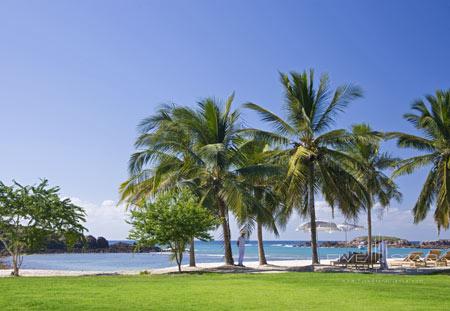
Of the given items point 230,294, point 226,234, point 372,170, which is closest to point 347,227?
point 372,170

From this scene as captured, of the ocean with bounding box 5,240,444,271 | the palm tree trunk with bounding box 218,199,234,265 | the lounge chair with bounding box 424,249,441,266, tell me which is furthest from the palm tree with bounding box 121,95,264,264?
the lounge chair with bounding box 424,249,441,266

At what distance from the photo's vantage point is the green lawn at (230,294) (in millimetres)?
11117

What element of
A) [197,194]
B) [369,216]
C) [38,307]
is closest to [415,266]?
[369,216]

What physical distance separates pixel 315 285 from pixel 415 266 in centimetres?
1529

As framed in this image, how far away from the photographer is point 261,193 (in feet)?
88.1

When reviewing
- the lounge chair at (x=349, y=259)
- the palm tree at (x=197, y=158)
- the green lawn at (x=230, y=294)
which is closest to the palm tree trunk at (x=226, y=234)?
the palm tree at (x=197, y=158)

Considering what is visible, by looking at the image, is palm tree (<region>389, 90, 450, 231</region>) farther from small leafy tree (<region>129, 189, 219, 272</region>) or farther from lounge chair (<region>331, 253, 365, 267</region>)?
small leafy tree (<region>129, 189, 219, 272</region>)

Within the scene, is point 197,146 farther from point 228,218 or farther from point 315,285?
point 315,285

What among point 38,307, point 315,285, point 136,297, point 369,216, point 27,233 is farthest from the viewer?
point 369,216

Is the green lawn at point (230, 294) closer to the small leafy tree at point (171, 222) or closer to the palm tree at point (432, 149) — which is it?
the small leafy tree at point (171, 222)

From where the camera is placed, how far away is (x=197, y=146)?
85.0 feet

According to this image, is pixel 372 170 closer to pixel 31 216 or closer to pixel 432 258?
pixel 432 258

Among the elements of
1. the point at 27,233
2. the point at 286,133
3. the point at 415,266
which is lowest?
the point at 415,266

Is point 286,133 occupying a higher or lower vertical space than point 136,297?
higher
